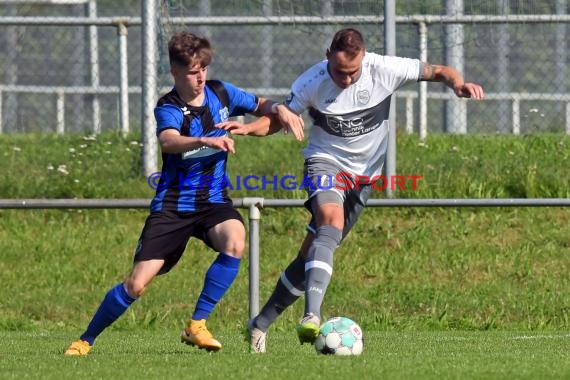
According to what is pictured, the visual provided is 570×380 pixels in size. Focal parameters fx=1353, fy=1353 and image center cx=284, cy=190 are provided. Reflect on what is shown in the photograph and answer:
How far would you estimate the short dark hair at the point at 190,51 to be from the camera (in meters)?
7.68

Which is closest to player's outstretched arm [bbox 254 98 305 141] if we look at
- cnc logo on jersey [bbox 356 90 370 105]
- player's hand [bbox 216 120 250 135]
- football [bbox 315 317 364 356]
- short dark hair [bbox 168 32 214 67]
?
player's hand [bbox 216 120 250 135]

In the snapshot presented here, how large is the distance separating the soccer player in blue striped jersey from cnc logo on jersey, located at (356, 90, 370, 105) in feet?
1.67

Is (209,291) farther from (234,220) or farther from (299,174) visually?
(299,174)

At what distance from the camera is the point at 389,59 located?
845cm

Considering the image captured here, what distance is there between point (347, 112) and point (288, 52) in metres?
9.03

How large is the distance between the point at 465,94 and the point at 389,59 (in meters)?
0.58

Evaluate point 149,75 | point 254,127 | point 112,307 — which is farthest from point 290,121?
point 149,75

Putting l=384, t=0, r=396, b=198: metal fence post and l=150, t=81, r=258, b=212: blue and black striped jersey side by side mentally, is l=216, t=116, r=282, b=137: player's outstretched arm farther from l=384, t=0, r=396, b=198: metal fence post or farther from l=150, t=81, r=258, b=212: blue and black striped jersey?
l=384, t=0, r=396, b=198: metal fence post

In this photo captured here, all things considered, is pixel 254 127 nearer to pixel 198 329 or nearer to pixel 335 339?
pixel 198 329

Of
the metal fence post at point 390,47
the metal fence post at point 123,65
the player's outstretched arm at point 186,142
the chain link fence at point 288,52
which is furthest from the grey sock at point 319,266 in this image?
the metal fence post at point 123,65

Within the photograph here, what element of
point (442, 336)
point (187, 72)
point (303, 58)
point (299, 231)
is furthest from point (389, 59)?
point (303, 58)

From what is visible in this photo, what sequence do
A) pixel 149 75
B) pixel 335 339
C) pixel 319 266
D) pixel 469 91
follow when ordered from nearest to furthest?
1. pixel 335 339
2. pixel 319 266
3. pixel 469 91
4. pixel 149 75

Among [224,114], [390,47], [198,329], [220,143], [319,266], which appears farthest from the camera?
[390,47]

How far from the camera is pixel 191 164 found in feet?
25.8
